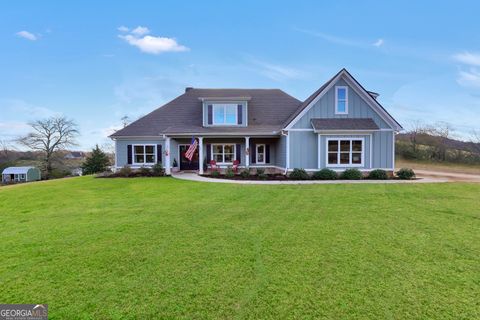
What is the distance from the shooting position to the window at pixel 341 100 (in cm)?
1741

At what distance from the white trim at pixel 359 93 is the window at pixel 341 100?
21.1 inches

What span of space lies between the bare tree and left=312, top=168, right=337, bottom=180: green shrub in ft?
112

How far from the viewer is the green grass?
3.06 meters

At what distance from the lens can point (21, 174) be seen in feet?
123

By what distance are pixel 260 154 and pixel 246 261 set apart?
16555 millimetres

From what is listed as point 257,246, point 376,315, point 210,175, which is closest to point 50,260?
point 257,246

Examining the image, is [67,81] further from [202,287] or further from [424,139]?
[424,139]

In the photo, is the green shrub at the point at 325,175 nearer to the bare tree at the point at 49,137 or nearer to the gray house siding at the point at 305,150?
the gray house siding at the point at 305,150

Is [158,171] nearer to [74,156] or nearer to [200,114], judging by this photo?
[200,114]

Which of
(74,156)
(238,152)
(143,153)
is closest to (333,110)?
(238,152)

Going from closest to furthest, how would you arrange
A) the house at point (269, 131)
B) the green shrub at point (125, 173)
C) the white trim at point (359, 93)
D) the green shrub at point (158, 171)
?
the white trim at point (359, 93)
the house at point (269, 131)
the green shrub at point (125, 173)
the green shrub at point (158, 171)

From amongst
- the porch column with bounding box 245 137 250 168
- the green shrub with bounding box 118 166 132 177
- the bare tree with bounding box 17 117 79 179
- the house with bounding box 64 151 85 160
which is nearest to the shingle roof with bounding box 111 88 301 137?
the porch column with bounding box 245 137 250 168

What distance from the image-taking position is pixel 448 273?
12.5 feet

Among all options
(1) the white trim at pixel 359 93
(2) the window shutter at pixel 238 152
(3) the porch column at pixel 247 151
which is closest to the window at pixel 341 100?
(1) the white trim at pixel 359 93
